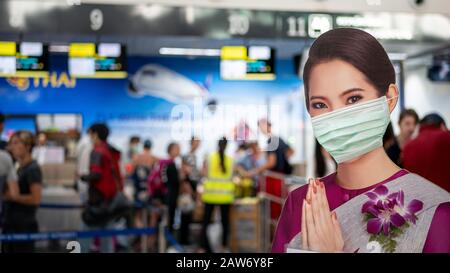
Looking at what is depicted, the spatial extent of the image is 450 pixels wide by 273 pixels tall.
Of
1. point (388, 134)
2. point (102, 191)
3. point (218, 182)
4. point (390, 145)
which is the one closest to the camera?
point (388, 134)

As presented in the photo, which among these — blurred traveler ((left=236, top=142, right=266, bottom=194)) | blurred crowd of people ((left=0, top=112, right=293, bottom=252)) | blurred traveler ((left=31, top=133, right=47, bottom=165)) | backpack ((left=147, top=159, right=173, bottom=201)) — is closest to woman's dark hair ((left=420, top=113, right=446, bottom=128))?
blurred crowd of people ((left=0, top=112, right=293, bottom=252))

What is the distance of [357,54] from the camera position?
8.39 ft

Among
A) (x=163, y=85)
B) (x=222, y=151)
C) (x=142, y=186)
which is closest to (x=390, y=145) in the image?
(x=222, y=151)

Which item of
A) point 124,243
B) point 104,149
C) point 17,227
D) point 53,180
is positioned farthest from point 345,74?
point 53,180

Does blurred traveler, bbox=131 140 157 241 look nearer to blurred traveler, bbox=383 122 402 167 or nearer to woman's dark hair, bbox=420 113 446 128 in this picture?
woman's dark hair, bbox=420 113 446 128

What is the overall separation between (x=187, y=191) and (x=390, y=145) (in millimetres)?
6269

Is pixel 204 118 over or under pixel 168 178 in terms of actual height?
over

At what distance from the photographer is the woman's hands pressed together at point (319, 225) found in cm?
252

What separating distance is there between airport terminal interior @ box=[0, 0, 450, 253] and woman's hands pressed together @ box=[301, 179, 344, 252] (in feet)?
0.08

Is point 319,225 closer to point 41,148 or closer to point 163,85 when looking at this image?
point 41,148

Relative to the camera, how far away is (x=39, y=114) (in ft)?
40.4

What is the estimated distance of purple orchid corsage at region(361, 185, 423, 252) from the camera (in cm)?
249
